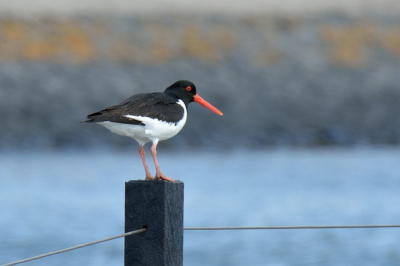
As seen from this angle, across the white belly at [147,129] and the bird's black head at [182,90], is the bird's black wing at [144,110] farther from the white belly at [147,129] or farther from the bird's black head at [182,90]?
the bird's black head at [182,90]

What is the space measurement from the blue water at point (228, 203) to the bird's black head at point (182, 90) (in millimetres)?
7751

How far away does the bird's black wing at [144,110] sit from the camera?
497 centimetres

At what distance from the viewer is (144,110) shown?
Answer: 509 centimetres

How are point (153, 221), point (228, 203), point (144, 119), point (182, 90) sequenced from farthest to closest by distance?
point (228, 203) < point (182, 90) < point (144, 119) < point (153, 221)

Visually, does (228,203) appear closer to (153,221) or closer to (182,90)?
(182,90)

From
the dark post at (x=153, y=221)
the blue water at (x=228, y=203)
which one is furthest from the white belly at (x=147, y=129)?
the blue water at (x=228, y=203)

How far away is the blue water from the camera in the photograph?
46.3 feet

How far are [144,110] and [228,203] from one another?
47.3 ft

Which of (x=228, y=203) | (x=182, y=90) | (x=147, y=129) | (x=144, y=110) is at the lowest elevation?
(x=147, y=129)

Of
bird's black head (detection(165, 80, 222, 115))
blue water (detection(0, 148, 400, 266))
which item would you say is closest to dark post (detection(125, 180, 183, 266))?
bird's black head (detection(165, 80, 222, 115))

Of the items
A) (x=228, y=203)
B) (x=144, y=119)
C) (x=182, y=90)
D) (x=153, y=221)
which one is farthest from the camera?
(x=228, y=203)

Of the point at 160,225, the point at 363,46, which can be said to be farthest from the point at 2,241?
the point at 363,46

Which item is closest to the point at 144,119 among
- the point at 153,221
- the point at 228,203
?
the point at 153,221

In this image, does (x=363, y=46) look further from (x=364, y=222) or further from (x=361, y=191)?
(x=364, y=222)
